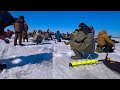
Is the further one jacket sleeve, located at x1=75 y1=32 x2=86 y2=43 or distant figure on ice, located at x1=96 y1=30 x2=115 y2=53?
distant figure on ice, located at x1=96 y1=30 x2=115 y2=53

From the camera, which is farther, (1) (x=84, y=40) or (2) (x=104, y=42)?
(2) (x=104, y=42)

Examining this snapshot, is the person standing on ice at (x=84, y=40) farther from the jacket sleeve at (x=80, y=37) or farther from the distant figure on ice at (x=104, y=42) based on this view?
the distant figure on ice at (x=104, y=42)

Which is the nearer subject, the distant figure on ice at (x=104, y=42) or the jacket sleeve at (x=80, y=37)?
the jacket sleeve at (x=80, y=37)

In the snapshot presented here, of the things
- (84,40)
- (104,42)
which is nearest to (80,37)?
(84,40)

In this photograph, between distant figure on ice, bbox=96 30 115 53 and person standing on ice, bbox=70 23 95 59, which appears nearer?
person standing on ice, bbox=70 23 95 59

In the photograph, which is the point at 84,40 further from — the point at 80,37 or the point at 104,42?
the point at 104,42

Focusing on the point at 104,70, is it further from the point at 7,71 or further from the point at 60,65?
the point at 7,71

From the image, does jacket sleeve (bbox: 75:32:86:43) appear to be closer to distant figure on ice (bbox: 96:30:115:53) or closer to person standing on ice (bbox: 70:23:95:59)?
person standing on ice (bbox: 70:23:95:59)

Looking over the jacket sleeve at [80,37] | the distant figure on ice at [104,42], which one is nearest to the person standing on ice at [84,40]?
the jacket sleeve at [80,37]

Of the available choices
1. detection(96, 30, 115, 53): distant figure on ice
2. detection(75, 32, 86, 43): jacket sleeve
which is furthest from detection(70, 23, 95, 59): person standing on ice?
detection(96, 30, 115, 53): distant figure on ice
